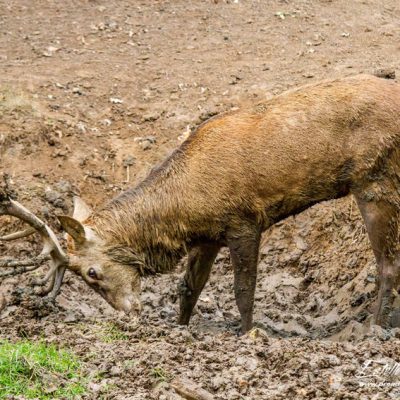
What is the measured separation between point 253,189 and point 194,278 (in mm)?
1230

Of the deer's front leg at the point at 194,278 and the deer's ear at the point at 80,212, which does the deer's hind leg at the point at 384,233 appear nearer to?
the deer's front leg at the point at 194,278

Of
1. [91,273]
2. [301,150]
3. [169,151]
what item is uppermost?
[301,150]

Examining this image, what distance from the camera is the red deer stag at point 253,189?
26.9 feet

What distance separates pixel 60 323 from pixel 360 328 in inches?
104

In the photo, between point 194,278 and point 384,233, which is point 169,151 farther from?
point 384,233

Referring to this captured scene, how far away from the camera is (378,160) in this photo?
813 centimetres

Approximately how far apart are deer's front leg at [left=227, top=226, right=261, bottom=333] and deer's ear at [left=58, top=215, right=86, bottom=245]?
131 centimetres

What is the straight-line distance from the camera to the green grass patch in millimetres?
5965

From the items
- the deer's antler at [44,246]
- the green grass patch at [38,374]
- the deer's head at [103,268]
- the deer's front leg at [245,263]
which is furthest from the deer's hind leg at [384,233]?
the green grass patch at [38,374]

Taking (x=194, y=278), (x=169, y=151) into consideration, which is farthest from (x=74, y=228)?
(x=169, y=151)

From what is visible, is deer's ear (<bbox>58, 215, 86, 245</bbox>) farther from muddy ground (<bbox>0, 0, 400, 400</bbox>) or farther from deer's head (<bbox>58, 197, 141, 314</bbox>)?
muddy ground (<bbox>0, 0, 400, 400</bbox>)

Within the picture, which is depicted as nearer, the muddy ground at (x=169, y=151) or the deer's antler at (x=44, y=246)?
the muddy ground at (x=169, y=151)

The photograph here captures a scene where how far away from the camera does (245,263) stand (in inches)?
332

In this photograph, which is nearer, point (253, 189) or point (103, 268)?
point (253, 189)
